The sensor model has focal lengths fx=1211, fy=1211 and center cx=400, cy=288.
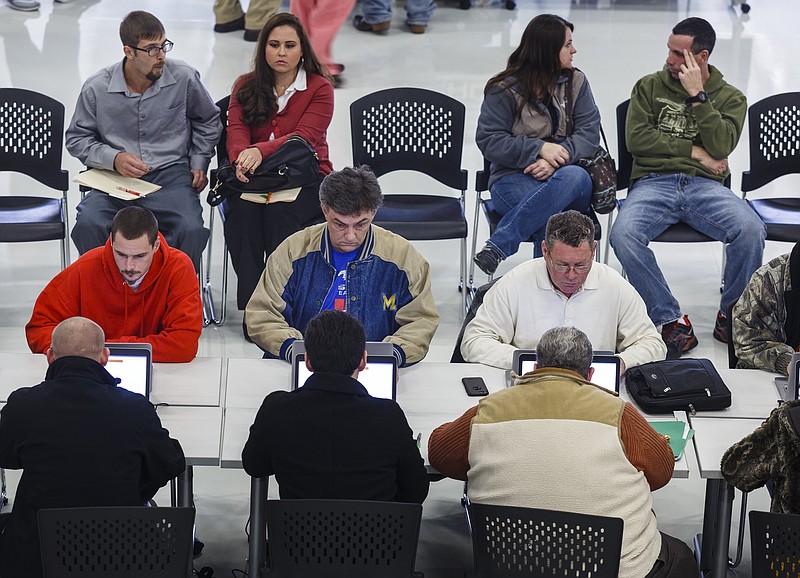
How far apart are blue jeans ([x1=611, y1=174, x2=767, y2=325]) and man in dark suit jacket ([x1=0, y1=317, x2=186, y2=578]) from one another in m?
3.01

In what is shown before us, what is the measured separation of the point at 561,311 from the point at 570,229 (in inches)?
14.5

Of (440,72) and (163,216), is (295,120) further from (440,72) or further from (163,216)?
(440,72)

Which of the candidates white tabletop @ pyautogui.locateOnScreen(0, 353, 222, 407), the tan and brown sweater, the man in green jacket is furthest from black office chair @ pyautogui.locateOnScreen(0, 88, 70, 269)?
the tan and brown sweater

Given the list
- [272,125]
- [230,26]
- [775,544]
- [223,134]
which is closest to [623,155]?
[272,125]

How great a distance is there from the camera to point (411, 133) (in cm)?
639

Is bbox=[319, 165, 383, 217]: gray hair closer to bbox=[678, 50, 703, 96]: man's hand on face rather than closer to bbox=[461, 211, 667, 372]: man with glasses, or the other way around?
bbox=[461, 211, 667, 372]: man with glasses

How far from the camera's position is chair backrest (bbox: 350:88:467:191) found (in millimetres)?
6328

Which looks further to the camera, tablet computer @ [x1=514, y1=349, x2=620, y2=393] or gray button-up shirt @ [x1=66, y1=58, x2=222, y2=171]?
gray button-up shirt @ [x1=66, y1=58, x2=222, y2=171]

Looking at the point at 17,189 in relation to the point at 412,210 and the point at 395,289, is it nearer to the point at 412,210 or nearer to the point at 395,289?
the point at 412,210

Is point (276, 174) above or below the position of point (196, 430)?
above

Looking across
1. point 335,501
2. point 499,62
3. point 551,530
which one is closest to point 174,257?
point 335,501

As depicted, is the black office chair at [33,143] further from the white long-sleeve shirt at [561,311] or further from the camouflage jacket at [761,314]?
the camouflage jacket at [761,314]

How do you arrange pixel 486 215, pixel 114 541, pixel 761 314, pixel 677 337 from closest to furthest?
pixel 114 541
pixel 761 314
pixel 677 337
pixel 486 215

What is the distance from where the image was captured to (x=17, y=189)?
7445 millimetres
